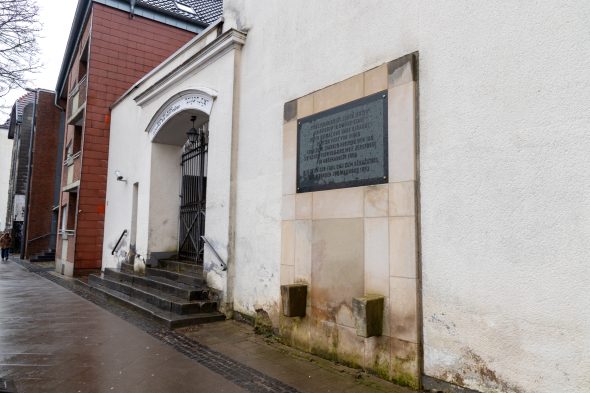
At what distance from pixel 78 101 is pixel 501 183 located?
15207 mm

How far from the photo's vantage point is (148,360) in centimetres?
468

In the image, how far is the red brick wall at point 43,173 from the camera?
22.1 meters

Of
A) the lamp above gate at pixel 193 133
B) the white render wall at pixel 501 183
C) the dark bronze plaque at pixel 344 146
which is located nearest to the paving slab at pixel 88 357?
the white render wall at pixel 501 183

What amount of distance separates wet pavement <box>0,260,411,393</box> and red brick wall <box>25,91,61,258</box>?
17521 millimetres

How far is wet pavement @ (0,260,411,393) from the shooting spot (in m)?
3.92

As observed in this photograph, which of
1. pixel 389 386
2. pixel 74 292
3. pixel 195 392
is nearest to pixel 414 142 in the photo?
pixel 389 386

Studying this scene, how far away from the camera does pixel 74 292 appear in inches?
379

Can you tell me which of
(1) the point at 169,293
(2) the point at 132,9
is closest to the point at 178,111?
(1) the point at 169,293

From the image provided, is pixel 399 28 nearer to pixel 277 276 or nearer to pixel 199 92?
pixel 277 276

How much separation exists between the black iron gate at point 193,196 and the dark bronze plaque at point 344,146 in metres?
3.87

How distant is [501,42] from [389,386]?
Result: 3.09 meters

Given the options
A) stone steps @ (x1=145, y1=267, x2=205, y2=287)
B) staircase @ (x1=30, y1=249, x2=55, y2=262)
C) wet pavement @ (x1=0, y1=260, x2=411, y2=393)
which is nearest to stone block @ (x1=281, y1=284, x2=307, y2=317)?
wet pavement @ (x1=0, y1=260, x2=411, y2=393)

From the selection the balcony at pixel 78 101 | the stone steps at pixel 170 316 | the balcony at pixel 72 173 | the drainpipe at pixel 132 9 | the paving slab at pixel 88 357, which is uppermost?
the drainpipe at pixel 132 9

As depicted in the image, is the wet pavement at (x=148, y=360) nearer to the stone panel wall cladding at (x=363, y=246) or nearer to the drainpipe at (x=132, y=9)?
the stone panel wall cladding at (x=363, y=246)
